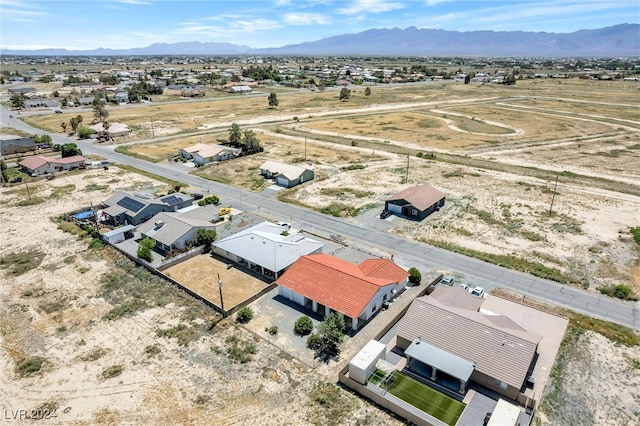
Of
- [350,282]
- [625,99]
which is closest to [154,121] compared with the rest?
[350,282]

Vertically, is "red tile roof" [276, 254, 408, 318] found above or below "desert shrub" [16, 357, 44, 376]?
above

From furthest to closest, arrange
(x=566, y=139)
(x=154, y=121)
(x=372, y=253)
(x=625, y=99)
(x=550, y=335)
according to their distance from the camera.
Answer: (x=625, y=99), (x=154, y=121), (x=566, y=139), (x=372, y=253), (x=550, y=335)

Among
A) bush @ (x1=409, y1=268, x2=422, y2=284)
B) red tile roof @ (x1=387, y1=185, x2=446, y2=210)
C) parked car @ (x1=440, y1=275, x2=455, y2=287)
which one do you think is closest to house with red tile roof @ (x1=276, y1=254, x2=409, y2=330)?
bush @ (x1=409, y1=268, x2=422, y2=284)

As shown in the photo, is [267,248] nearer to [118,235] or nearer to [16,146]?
[118,235]

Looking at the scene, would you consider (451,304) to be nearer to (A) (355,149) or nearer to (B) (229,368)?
(B) (229,368)

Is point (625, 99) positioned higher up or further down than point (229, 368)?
higher up

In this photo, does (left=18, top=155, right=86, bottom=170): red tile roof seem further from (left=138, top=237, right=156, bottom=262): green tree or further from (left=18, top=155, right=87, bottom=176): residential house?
(left=138, top=237, right=156, bottom=262): green tree
